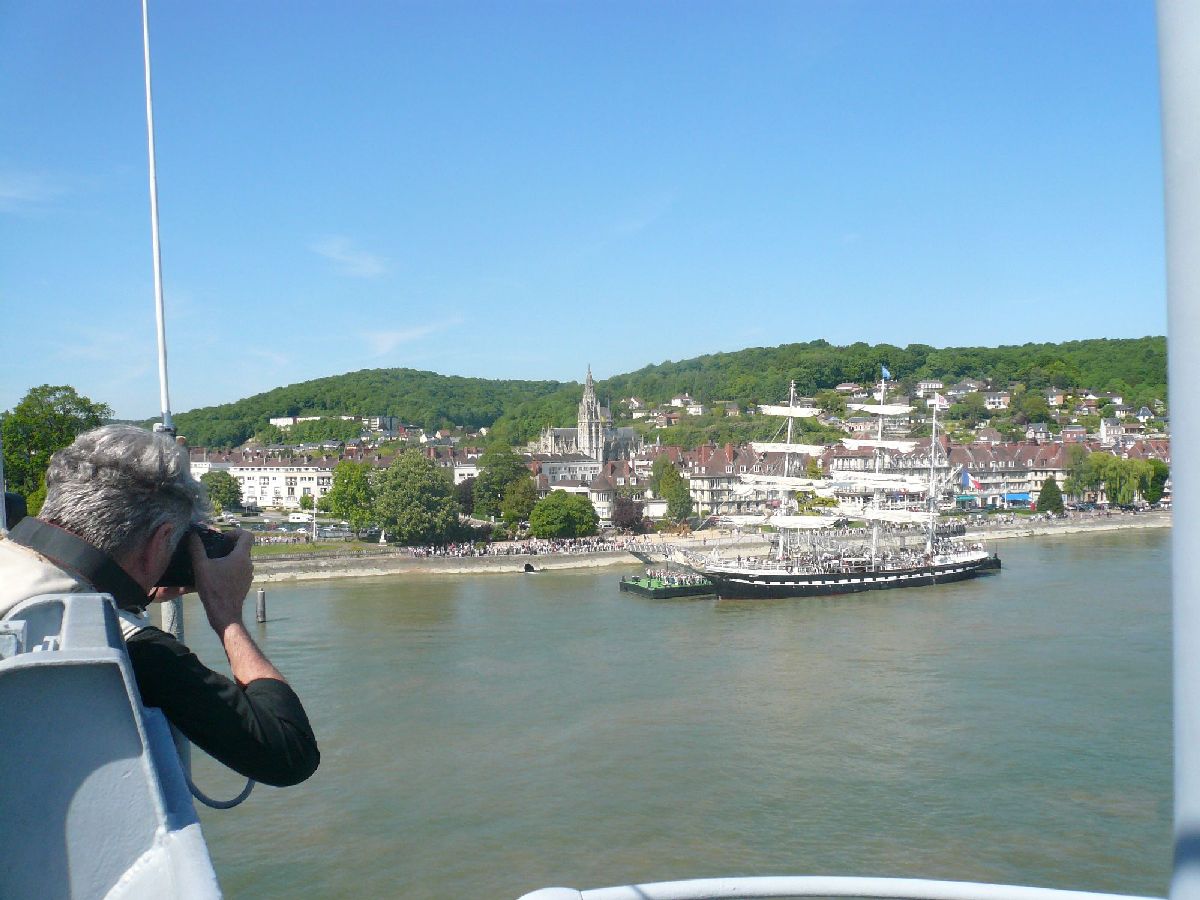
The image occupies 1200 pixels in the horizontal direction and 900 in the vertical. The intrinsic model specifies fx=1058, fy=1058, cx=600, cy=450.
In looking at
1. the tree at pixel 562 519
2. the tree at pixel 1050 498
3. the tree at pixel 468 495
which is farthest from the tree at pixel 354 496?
the tree at pixel 1050 498

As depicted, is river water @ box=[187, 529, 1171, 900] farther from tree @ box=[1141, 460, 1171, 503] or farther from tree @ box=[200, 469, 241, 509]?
tree @ box=[1141, 460, 1171, 503]

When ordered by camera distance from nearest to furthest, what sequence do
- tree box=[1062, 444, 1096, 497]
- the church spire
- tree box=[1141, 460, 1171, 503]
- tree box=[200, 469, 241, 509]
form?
tree box=[200, 469, 241, 509] → tree box=[1141, 460, 1171, 503] → tree box=[1062, 444, 1096, 497] → the church spire

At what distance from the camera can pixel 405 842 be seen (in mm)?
5309

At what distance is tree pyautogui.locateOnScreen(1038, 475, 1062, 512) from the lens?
29.4 meters

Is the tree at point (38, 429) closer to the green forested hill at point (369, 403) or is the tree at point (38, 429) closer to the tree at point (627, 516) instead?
the tree at point (627, 516)

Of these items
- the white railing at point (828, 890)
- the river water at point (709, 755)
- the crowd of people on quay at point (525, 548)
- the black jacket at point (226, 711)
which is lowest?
the crowd of people on quay at point (525, 548)

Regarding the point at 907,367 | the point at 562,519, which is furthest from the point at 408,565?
the point at 907,367

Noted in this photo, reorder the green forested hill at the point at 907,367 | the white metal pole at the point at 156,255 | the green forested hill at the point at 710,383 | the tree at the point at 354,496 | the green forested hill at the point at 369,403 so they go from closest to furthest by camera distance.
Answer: the white metal pole at the point at 156,255
the tree at the point at 354,496
the green forested hill at the point at 907,367
the green forested hill at the point at 710,383
the green forested hill at the point at 369,403

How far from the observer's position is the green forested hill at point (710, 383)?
52.5m

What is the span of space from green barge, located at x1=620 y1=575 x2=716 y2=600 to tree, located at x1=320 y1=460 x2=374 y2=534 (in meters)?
8.35

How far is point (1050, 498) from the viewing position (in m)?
29.5

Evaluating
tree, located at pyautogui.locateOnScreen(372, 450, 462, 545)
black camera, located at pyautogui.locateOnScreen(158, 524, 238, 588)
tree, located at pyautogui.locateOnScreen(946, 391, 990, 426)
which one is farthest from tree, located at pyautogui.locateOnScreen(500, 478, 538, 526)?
tree, located at pyautogui.locateOnScreen(946, 391, 990, 426)

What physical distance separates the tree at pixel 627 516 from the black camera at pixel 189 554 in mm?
25579

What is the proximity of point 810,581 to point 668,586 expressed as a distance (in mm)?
2431
